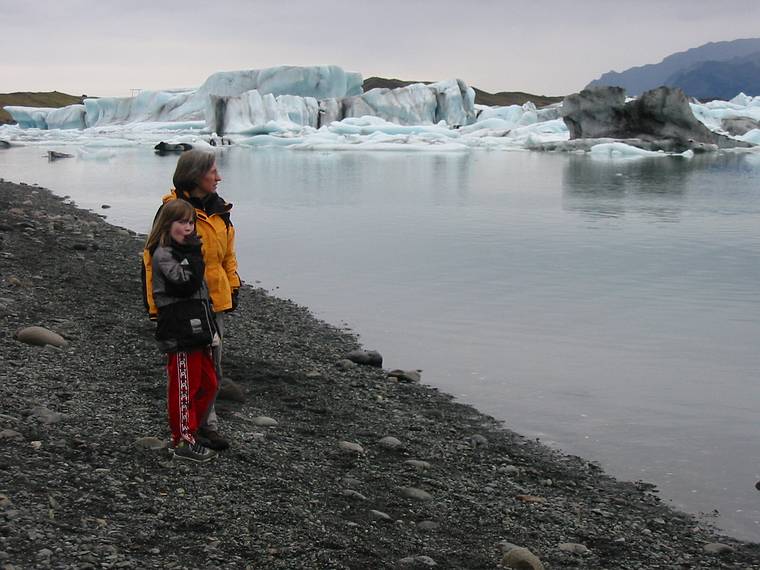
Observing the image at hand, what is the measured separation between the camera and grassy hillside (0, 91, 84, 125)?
122m

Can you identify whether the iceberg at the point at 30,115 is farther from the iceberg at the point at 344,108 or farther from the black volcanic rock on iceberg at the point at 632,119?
the black volcanic rock on iceberg at the point at 632,119

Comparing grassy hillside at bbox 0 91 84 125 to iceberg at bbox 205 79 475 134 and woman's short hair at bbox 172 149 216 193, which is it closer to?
iceberg at bbox 205 79 475 134

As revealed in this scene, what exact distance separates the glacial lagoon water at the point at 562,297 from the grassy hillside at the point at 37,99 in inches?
4072

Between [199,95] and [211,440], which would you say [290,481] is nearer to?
[211,440]

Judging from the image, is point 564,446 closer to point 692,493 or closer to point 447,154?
point 692,493

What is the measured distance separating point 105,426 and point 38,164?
126ft

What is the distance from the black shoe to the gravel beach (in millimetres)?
56

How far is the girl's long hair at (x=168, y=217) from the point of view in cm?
434

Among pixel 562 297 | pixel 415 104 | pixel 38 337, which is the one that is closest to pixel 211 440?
pixel 38 337

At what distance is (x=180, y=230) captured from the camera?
4.33 m

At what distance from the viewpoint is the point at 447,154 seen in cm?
5497

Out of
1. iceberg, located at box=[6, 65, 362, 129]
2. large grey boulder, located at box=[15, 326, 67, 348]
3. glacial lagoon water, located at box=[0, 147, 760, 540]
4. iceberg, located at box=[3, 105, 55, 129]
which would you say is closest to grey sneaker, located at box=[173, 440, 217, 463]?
large grey boulder, located at box=[15, 326, 67, 348]

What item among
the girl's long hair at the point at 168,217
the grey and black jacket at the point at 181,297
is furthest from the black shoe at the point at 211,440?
the girl's long hair at the point at 168,217

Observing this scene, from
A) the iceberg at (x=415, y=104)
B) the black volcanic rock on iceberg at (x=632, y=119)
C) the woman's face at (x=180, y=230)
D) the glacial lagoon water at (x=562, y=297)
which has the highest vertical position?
the iceberg at (x=415, y=104)
